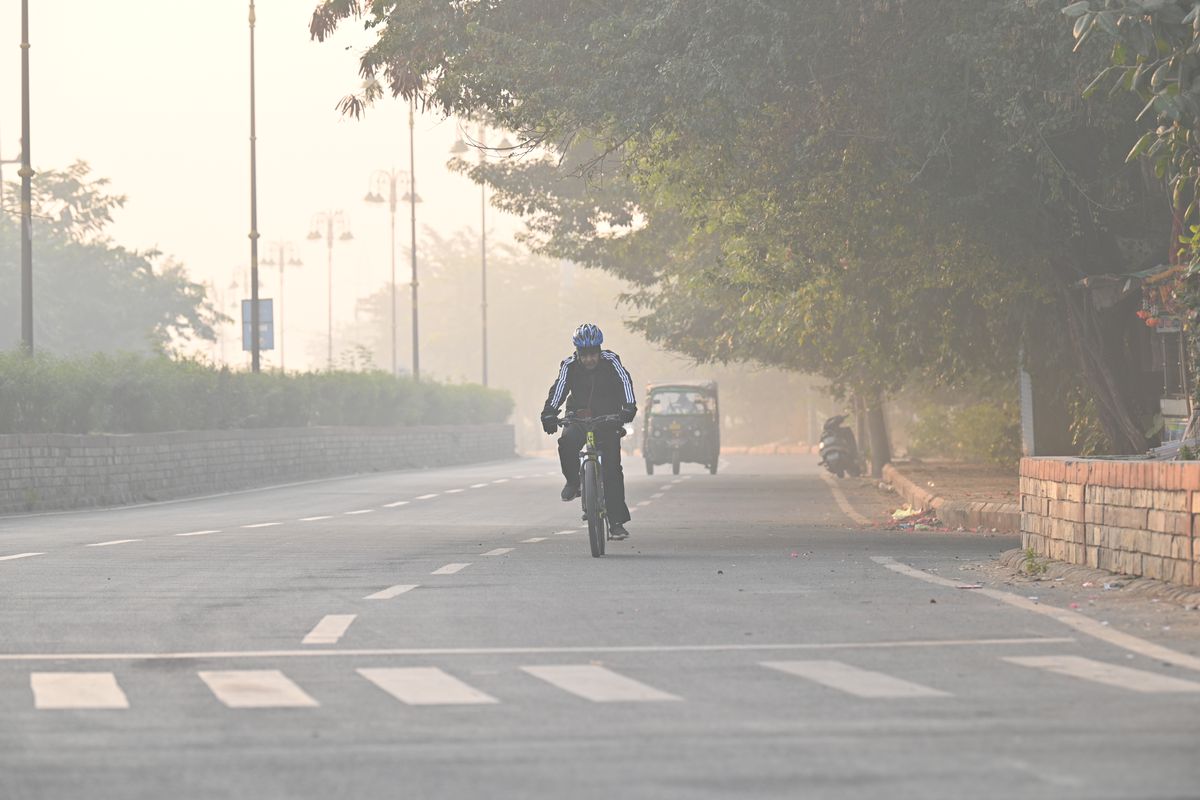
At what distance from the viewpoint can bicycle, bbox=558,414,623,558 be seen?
16375 millimetres

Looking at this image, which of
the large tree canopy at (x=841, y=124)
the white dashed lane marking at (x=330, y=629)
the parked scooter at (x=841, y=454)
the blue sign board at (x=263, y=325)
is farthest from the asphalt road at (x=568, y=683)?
the blue sign board at (x=263, y=325)

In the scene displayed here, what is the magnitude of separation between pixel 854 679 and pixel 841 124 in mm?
13993

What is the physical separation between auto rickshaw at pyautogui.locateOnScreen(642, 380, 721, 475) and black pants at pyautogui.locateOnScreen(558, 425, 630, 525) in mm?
37976

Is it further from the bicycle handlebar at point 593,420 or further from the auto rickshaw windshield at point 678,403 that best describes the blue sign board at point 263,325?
the bicycle handlebar at point 593,420

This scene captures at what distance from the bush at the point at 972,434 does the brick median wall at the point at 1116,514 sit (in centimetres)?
2461

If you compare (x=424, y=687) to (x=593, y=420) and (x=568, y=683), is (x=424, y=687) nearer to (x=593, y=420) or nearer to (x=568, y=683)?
(x=568, y=683)

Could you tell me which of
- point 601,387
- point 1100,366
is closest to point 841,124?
point 1100,366

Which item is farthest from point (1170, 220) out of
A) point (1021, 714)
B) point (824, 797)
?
point (824, 797)

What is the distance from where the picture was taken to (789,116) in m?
21.5

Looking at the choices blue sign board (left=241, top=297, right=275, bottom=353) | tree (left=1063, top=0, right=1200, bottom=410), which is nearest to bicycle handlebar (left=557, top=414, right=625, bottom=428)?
tree (left=1063, top=0, right=1200, bottom=410)

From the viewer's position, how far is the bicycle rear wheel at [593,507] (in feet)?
53.7

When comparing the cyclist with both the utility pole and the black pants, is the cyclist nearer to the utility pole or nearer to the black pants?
the black pants

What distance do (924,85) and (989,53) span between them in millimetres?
1384

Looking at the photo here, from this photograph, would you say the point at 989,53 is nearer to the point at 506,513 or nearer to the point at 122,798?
the point at 506,513
